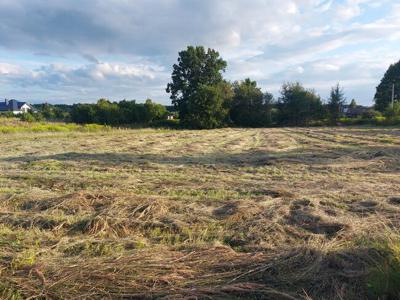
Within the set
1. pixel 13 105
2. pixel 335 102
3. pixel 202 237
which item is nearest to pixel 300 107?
pixel 335 102

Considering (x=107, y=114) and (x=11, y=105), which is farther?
(x=11, y=105)

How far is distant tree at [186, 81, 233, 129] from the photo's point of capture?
57125 mm

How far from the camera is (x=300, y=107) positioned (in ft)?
204

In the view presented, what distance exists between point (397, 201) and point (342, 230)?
8.31 ft

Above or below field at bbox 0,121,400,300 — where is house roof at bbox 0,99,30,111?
above

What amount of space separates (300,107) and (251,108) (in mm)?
7802

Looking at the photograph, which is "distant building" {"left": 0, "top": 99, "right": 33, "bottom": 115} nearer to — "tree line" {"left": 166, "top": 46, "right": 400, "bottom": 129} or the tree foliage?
the tree foliage

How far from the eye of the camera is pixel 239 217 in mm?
6406

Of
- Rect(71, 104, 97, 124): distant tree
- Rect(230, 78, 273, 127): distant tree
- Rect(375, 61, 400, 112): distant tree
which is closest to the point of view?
Rect(71, 104, 97, 124): distant tree

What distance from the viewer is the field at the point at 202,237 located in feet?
12.9

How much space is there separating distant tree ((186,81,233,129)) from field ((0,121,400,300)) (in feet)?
153

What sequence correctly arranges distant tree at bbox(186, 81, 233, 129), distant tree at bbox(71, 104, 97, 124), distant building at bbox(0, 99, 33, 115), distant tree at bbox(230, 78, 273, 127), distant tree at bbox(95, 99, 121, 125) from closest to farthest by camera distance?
distant tree at bbox(186, 81, 233, 129) → distant tree at bbox(95, 99, 121, 125) → distant tree at bbox(71, 104, 97, 124) → distant tree at bbox(230, 78, 273, 127) → distant building at bbox(0, 99, 33, 115)

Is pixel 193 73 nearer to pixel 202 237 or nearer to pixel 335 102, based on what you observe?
pixel 335 102

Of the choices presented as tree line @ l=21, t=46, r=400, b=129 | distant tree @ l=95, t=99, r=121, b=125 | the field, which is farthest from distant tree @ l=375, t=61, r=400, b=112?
the field
